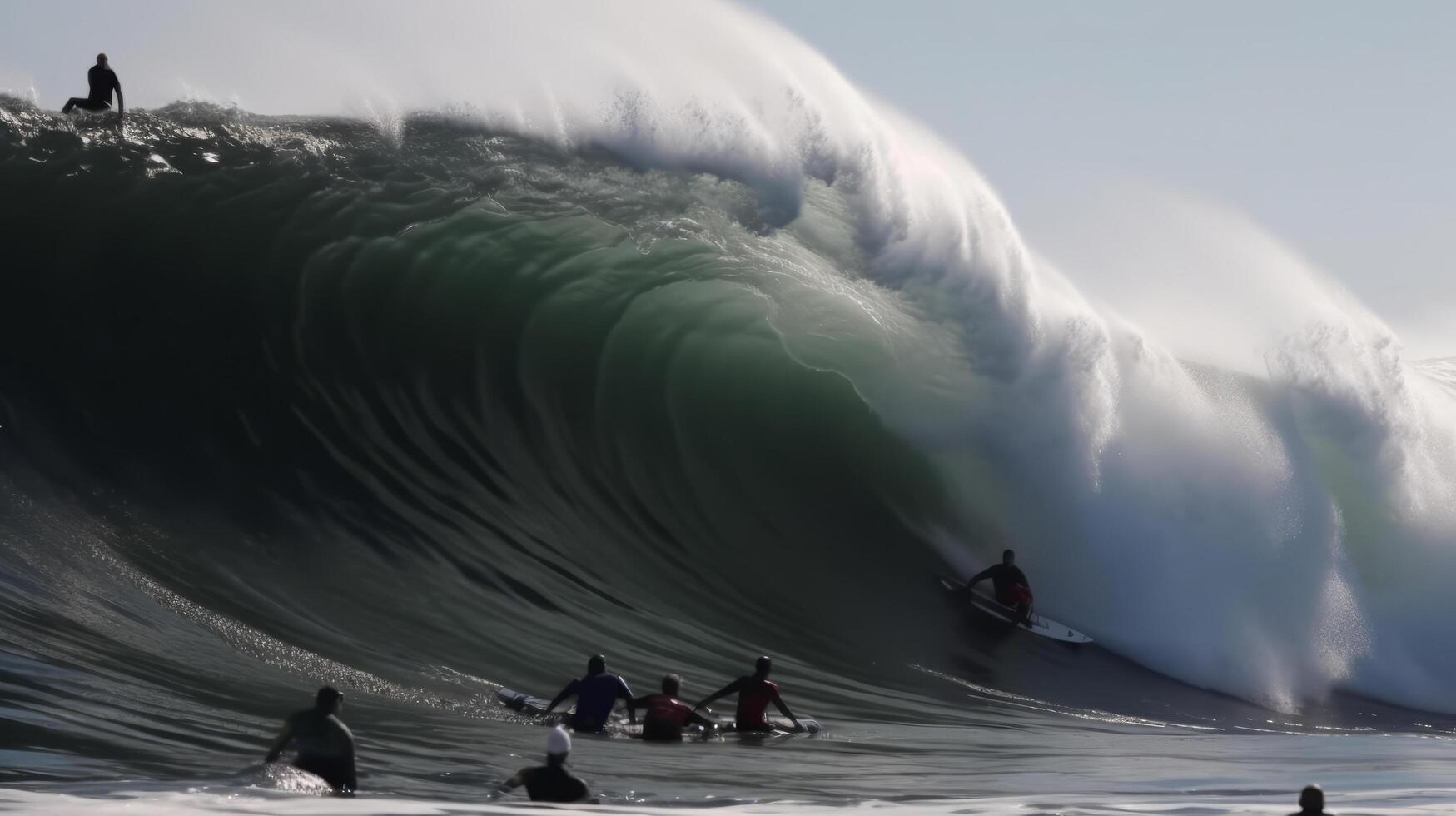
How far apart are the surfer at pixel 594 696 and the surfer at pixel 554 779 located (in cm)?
232

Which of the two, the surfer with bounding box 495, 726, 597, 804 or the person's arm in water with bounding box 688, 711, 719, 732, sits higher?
the person's arm in water with bounding box 688, 711, 719, 732

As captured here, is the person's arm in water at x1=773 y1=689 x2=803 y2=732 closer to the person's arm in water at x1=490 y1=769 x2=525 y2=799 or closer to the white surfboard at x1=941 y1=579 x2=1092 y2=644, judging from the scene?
the person's arm in water at x1=490 y1=769 x2=525 y2=799

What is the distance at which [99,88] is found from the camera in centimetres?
1432

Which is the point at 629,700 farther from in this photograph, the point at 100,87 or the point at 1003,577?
the point at 100,87

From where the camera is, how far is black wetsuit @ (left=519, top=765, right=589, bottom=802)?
5906 mm

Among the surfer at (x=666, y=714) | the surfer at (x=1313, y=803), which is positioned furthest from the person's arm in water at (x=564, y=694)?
the surfer at (x=1313, y=803)


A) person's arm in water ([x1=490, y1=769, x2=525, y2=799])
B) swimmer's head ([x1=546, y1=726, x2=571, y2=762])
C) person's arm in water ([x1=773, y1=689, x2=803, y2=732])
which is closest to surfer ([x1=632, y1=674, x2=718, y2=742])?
person's arm in water ([x1=773, y1=689, x2=803, y2=732])

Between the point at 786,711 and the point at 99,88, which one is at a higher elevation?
the point at 99,88

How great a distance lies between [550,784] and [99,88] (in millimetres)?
10762

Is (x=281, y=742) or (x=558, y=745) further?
(x=281, y=742)

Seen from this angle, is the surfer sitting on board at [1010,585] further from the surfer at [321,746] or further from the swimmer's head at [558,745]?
the surfer at [321,746]

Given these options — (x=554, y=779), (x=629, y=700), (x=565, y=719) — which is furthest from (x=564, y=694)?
(x=554, y=779)

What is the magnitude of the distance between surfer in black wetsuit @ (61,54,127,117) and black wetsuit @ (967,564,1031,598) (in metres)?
8.89

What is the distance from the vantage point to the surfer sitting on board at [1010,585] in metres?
12.6
